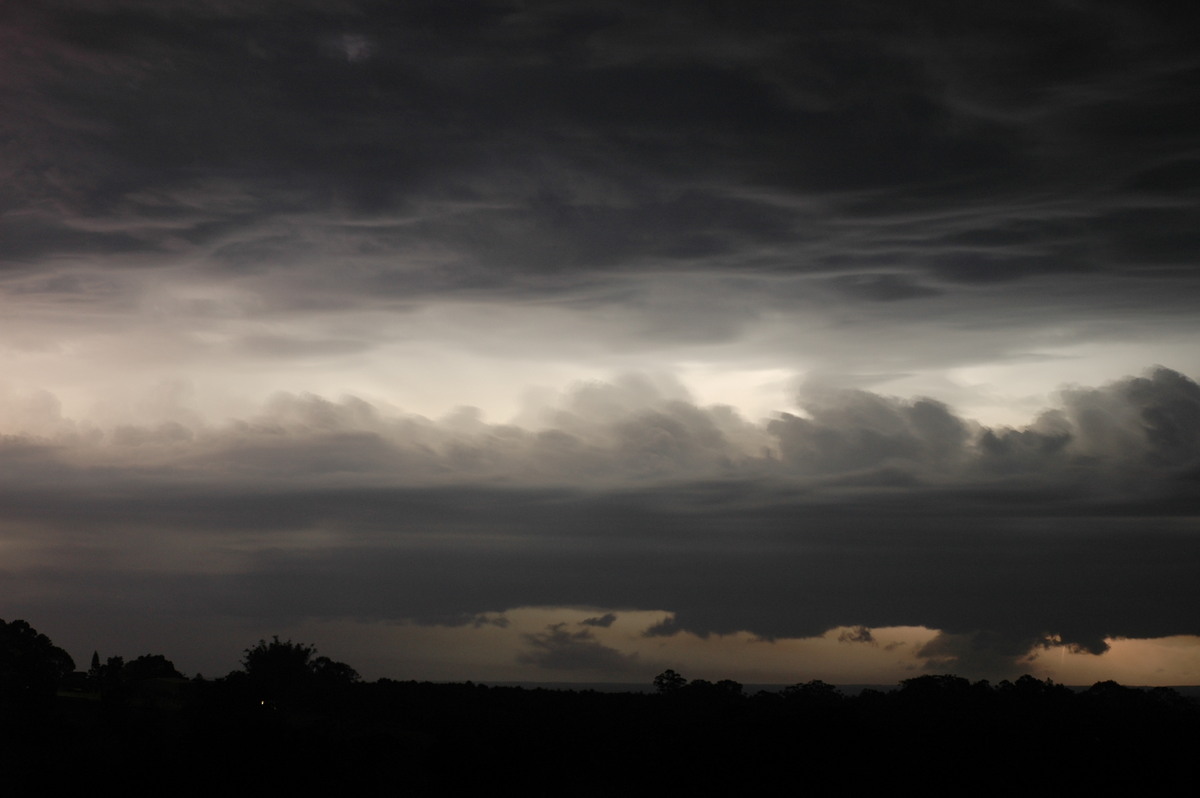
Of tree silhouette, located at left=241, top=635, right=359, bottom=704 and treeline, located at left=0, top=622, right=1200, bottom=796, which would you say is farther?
tree silhouette, located at left=241, top=635, right=359, bottom=704

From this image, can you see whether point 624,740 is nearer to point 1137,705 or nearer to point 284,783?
point 284,783

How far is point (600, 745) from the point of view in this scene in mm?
83312

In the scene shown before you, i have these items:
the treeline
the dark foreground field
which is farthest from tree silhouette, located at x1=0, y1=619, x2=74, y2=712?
the dark foreground field

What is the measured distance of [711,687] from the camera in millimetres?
155750

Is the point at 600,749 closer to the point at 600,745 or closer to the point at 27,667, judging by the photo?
the point at 600,745

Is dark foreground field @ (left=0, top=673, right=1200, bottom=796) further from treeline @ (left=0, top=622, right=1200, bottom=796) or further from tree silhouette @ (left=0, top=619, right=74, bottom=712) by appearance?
tree silhouette @ (left=0, top=619, right=74, bottom=712)

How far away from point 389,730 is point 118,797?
96.1ft

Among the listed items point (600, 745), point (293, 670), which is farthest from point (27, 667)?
point (600, 745)

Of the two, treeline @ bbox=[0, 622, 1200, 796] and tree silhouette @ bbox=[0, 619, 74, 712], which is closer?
treeline @ bbox=[0, 622, 1200, 796]

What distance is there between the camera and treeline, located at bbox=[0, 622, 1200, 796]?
7369 centimetres

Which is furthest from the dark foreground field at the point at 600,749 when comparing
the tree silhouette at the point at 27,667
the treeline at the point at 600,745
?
the tree silhouette at the point at 27,667

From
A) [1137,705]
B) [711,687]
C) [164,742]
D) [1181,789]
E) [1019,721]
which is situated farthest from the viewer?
[711,687]

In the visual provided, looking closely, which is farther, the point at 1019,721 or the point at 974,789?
the point at 1019,721

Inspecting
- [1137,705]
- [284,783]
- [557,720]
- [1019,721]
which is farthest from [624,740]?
[1137,705]
